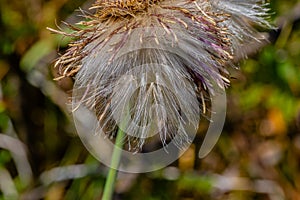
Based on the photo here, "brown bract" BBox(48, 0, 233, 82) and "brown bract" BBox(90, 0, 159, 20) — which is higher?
"brown bract" BBox(90, 0, 159, 20)

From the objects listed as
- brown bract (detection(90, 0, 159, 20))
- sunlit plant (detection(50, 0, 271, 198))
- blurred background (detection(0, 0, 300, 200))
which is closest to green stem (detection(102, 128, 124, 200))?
sunlit plant (detection(50, 0, 271, 198))

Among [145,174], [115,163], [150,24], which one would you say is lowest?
[145,174]

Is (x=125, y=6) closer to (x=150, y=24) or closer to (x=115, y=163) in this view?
(x=150, y=24)

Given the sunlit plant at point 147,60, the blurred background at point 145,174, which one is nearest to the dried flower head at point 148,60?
the sunlit plant at point 147,60

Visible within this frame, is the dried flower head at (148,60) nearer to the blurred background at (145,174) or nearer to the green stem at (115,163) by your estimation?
the green stem at (115,163)

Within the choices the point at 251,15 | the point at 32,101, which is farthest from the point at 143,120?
the point at 32,101

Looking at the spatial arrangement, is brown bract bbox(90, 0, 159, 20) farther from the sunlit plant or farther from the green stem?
the green stem

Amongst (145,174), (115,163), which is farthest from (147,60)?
(145,174)
